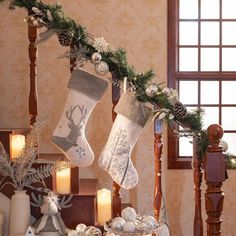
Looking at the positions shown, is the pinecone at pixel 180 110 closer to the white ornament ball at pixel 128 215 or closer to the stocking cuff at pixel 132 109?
the stocking cuff at pixel 132 109

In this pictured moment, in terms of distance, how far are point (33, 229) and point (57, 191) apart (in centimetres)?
35

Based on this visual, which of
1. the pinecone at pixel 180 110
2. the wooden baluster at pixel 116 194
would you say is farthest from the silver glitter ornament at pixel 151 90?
the wooden baluster at pixel 116 194

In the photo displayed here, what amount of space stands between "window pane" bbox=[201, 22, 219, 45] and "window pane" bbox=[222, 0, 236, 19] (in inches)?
3.9

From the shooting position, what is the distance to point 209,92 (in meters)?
4.66

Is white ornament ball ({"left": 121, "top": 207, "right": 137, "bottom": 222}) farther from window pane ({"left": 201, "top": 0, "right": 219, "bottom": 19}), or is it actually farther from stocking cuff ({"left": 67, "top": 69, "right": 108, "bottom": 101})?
window pane ({"left": 201, "top": 0, "right": 219, "bottom": 19})

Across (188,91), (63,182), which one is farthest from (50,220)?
(188,91)

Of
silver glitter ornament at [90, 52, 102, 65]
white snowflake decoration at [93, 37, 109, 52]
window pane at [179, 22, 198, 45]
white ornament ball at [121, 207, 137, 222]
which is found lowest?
white ornament ball at [121, 207, 137, 222]

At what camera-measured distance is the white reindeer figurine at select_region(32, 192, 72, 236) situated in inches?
119

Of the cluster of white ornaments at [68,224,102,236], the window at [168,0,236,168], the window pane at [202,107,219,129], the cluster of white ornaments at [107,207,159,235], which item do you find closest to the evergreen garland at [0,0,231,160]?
the cluster of white ornaments at [107,207,159,235]

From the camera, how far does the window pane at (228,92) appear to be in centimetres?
464

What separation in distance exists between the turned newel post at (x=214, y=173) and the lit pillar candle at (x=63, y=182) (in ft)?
3.04

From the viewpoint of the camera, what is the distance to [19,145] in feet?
11.3

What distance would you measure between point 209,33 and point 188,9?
26 centimetres

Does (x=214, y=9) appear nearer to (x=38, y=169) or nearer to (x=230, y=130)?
(x=230, y=130)
